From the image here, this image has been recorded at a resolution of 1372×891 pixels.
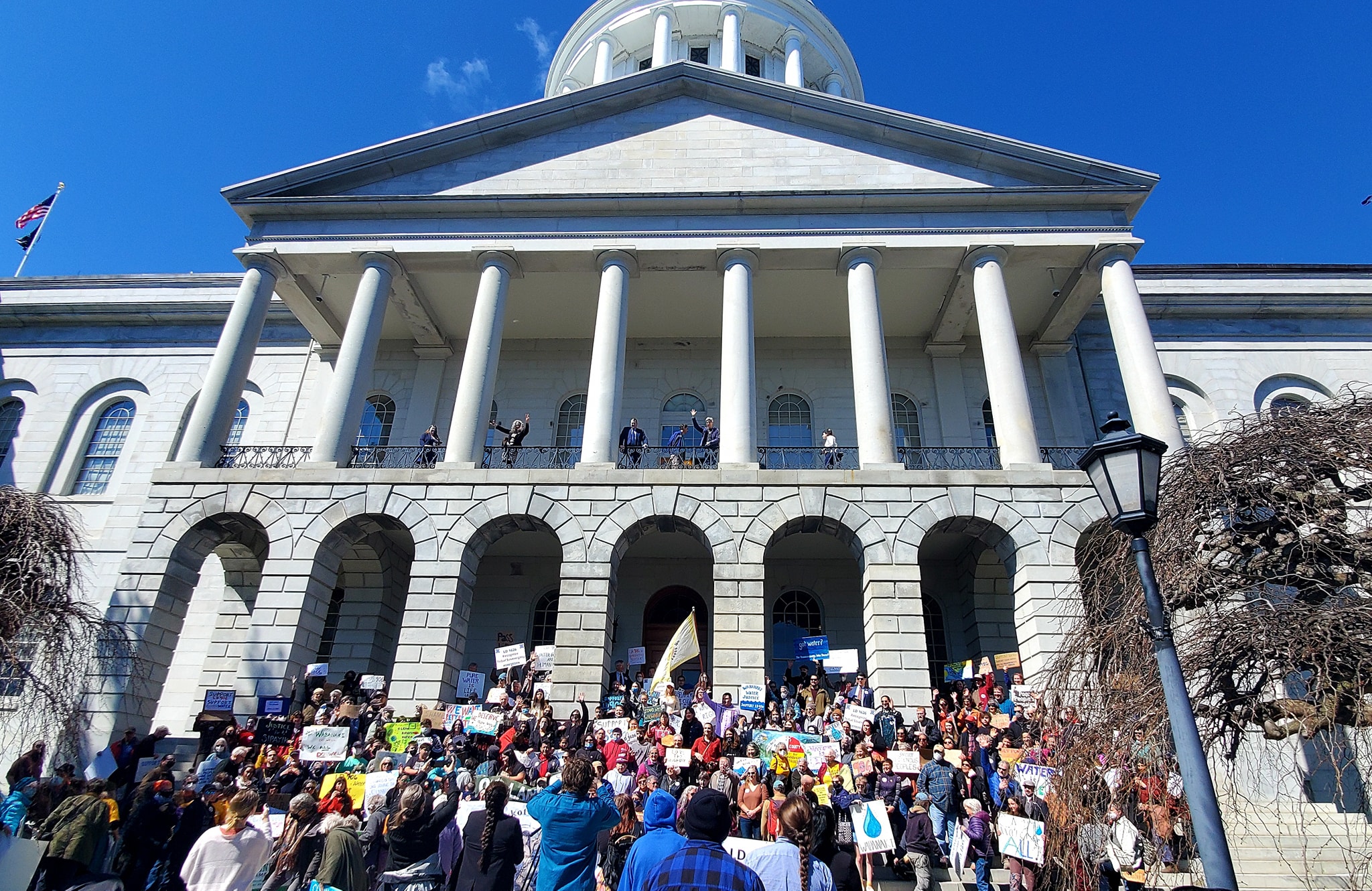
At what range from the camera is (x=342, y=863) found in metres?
6.68

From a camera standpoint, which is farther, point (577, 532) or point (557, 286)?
point (557, 286)

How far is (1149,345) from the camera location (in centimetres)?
1933

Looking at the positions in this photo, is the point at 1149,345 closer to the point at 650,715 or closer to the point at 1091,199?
the point at 1091,199

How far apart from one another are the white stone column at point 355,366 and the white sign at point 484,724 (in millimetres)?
8157

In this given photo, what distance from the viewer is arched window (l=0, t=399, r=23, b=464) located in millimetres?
26375

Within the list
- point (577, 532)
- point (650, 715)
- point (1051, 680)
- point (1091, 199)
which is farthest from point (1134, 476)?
point (1091, 199)

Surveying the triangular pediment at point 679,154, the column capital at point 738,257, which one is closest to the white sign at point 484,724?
the column capital at point 738,257

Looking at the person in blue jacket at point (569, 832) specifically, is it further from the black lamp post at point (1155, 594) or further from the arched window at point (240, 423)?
the arched window at point (240, 423)

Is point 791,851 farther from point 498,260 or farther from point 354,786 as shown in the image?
point 498,260

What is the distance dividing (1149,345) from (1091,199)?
4.41m

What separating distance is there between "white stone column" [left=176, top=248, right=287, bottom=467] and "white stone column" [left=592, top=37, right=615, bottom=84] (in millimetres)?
23731

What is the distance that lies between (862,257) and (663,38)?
24076mm

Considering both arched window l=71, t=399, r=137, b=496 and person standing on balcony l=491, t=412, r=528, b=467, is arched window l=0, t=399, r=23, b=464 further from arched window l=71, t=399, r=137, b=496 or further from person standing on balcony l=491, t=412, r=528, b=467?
person standing on balcony l=491, t=412, r=528, b=467

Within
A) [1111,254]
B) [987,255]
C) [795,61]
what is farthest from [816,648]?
[795,61]
